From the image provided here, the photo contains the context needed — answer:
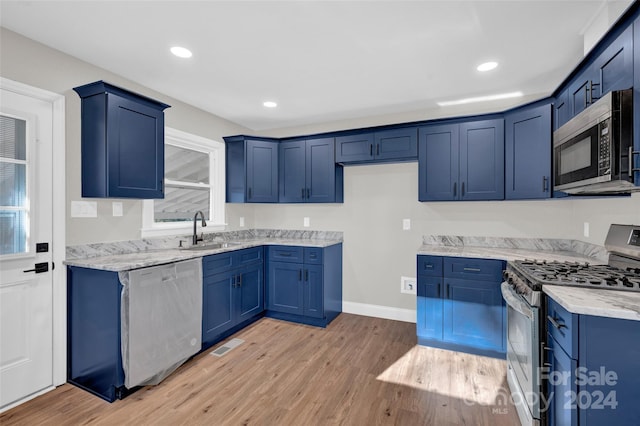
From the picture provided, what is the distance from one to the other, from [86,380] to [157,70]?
102 inches

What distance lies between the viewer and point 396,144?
3.55 meters

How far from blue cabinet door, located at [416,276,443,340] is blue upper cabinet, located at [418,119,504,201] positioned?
3.04ft

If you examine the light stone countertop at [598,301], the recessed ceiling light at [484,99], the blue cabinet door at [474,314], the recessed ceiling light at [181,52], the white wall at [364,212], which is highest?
the recessed ceiling light at [181,52]

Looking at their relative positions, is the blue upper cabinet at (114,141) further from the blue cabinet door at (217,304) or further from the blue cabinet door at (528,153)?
the blue cabinet door at (528,153)

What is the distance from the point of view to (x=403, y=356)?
2891 mm

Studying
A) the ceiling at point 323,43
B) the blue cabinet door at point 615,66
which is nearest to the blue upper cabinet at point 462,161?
the ceiling at point 323,43

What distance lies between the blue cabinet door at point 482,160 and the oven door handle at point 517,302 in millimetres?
1211

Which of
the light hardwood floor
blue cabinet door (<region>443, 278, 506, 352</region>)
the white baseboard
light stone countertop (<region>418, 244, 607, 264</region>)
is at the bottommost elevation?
the light hardwood floor

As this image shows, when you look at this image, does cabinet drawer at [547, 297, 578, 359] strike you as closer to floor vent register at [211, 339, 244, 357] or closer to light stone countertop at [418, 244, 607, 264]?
light stone countertop at [418, 244, 607, 264]

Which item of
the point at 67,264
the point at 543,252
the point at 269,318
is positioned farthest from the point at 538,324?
the point at 67,264

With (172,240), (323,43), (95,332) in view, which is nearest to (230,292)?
(172,240)

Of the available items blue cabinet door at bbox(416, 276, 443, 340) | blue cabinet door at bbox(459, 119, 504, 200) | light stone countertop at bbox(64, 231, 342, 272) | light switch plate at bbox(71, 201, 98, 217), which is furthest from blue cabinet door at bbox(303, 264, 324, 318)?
light switch plate at bbox(71, 201, 98, 217)

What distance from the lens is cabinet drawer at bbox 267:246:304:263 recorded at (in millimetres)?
3729

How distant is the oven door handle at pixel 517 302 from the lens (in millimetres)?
1777
